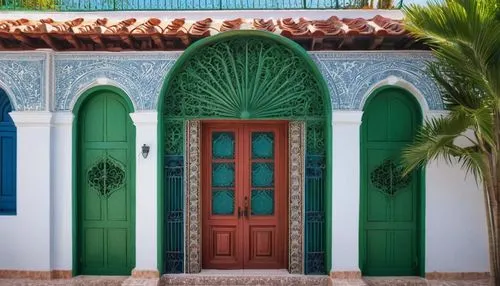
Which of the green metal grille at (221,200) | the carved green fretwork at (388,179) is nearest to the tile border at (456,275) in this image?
the carved green fretwork at (388,179)

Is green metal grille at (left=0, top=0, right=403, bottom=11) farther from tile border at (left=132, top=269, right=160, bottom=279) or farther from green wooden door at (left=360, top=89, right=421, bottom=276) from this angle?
tile border at (left=132, top=269, right=160, bottom=279)

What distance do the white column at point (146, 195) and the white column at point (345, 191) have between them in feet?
8.43

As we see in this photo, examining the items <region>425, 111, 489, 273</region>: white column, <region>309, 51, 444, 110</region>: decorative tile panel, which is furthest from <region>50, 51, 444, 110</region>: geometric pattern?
<region>425, 111, 489, 273</region>: white column

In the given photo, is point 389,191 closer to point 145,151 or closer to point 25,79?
point 145,151

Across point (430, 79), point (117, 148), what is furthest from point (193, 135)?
point (430, 79)

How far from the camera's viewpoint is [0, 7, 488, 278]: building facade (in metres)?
Result: 6.53

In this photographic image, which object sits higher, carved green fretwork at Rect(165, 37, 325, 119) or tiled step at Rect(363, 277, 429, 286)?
carved green fretwork at Rect(165, 37, 325, 119)

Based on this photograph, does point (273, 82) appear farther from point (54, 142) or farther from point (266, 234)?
point (54, 142)

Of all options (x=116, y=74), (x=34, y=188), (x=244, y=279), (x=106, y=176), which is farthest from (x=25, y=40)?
(x=244, y=279)

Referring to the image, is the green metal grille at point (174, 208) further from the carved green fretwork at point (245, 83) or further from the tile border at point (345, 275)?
the tile border at point (345, 275)

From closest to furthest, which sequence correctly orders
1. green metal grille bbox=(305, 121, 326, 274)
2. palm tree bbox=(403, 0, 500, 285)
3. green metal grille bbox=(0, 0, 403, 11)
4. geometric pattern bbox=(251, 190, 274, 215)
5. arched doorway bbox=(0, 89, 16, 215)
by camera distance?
palm tree bbox=(403, 0, 500, 285), green metal grille bbox=(305, 121, 326, 274), arched doorway bbox=(0, 89, 16, 215), geometric pattern bbox=(251, 190, 274, 215), green metal grille bbox=(0, 0, 403, 11)

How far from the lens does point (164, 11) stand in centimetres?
751

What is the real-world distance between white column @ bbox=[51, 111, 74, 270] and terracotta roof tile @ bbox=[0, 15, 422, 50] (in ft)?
4.16

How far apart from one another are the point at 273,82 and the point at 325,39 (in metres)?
0.95
